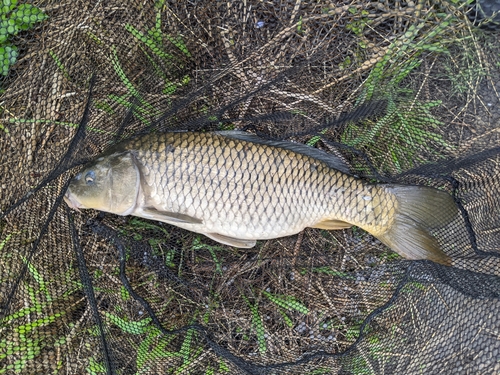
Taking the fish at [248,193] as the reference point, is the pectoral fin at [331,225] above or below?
below

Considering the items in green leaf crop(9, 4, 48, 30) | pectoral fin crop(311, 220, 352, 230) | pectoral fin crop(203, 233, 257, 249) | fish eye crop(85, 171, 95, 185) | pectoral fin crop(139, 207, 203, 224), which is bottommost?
pectoral fin crop(203, 233, 257, 249)

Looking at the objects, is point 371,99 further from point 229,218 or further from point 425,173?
point 229,218

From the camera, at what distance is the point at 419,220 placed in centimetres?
192

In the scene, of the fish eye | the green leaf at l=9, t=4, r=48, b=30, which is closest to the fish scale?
the fish eye

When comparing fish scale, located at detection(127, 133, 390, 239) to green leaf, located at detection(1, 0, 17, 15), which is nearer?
fish scale, located at detection(127, 133, 390, 239)

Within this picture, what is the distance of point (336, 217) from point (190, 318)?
862mm

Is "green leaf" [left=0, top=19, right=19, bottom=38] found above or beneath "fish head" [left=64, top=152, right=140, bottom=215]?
above

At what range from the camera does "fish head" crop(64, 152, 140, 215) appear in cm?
181

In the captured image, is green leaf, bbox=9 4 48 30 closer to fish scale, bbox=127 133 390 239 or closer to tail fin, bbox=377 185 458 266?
fish scale, bbox=127 133 390 239

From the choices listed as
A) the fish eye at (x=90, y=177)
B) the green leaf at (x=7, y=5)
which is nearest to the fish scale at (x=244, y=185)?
the fish eye at (x=90, y=177)

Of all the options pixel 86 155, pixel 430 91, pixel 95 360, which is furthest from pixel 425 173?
pixel 95 360

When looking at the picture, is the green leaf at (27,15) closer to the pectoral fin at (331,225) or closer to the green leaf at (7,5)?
the green leaf at (7,5)

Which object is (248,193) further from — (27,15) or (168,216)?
(27,15)

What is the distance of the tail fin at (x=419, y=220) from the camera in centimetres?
190
